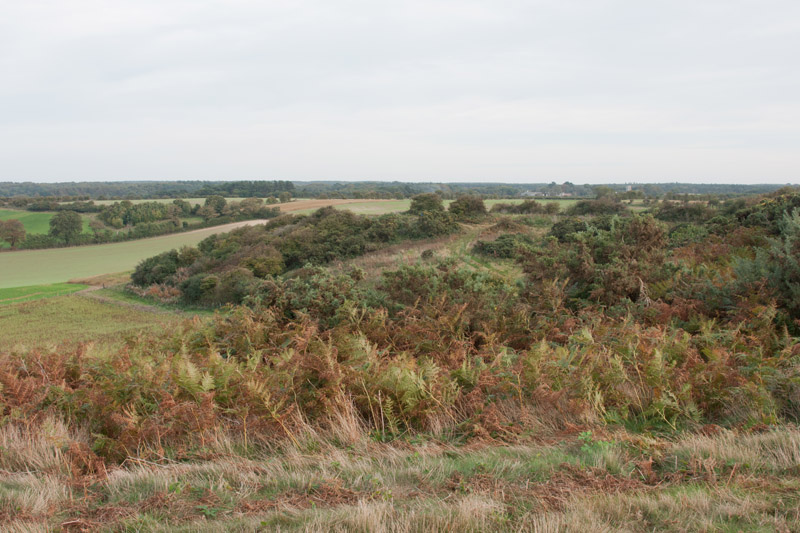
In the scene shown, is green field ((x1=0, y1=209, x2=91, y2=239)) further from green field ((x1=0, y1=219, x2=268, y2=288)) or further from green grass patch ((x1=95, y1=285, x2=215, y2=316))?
green grass patch ((x1=95, y1=285, x2=215, y2=316))

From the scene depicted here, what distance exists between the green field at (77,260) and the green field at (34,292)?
2.92 metres

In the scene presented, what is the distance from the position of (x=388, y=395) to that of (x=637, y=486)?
2.23 metres

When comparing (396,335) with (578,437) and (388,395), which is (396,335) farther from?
(578,437)

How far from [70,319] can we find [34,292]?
15.1 meters

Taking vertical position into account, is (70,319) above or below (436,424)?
below

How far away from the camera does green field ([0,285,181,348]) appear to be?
24125 millimetres

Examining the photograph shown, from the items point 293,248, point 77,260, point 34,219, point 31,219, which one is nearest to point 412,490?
point 293,248

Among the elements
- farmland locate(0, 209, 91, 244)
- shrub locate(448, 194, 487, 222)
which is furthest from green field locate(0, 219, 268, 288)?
shrub locate(448, 194, 487, 222)

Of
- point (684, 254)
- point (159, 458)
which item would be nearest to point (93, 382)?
point (159, 458)

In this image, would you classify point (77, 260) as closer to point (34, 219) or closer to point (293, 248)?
point (34, 219)

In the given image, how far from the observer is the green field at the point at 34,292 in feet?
123

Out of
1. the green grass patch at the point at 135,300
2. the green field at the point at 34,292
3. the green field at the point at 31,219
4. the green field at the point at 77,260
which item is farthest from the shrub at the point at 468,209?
the green field at the point at 31,219

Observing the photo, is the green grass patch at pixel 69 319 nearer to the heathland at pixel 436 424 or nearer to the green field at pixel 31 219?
the heathland at pixel 436 424

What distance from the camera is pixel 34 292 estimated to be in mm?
39875
